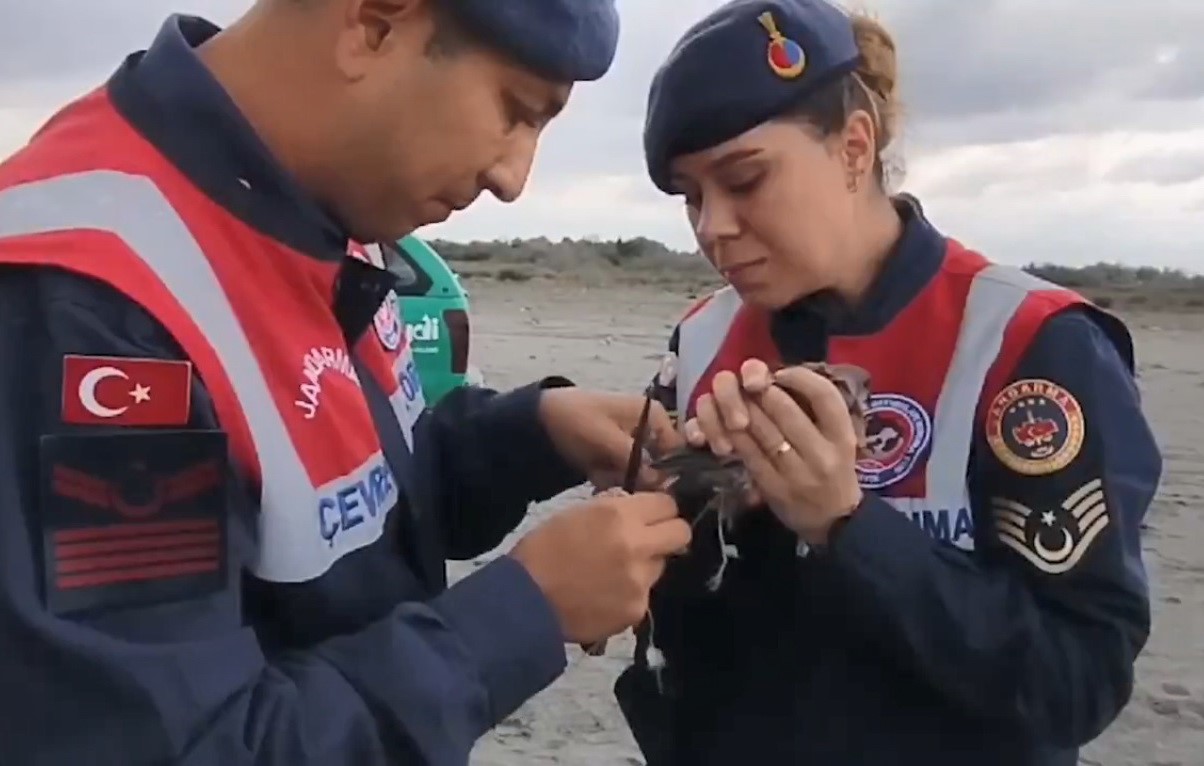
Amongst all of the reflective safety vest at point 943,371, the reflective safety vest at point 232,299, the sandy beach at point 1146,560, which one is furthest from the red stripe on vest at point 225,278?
the sandy beach at point 1146,560

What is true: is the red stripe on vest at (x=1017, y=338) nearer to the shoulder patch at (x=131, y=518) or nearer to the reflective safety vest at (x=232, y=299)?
the reflective safety vest at (x=232, y=299)

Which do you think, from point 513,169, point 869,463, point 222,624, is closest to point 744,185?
point 869,463

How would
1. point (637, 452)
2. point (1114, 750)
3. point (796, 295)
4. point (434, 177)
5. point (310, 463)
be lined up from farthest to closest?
point (1114, 750), point (796, 295), point (637, 452), point (434, 177), point (310, 463)

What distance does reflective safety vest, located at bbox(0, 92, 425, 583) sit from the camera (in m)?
1.65

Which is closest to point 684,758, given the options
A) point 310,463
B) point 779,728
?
point 779,728

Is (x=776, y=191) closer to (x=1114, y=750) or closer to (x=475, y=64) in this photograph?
(x=475, y=64)

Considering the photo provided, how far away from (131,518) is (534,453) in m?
1.19

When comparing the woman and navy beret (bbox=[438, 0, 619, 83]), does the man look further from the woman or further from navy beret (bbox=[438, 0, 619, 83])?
the woman

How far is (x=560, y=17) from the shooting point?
6.15 feet

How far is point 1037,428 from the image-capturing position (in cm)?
237

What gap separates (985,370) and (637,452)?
22.1 inches

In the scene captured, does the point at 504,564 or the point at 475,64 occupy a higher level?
the point at 475,64

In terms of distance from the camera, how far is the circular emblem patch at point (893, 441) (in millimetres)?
2529

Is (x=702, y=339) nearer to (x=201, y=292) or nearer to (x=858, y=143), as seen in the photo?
(x=858, y=143)
